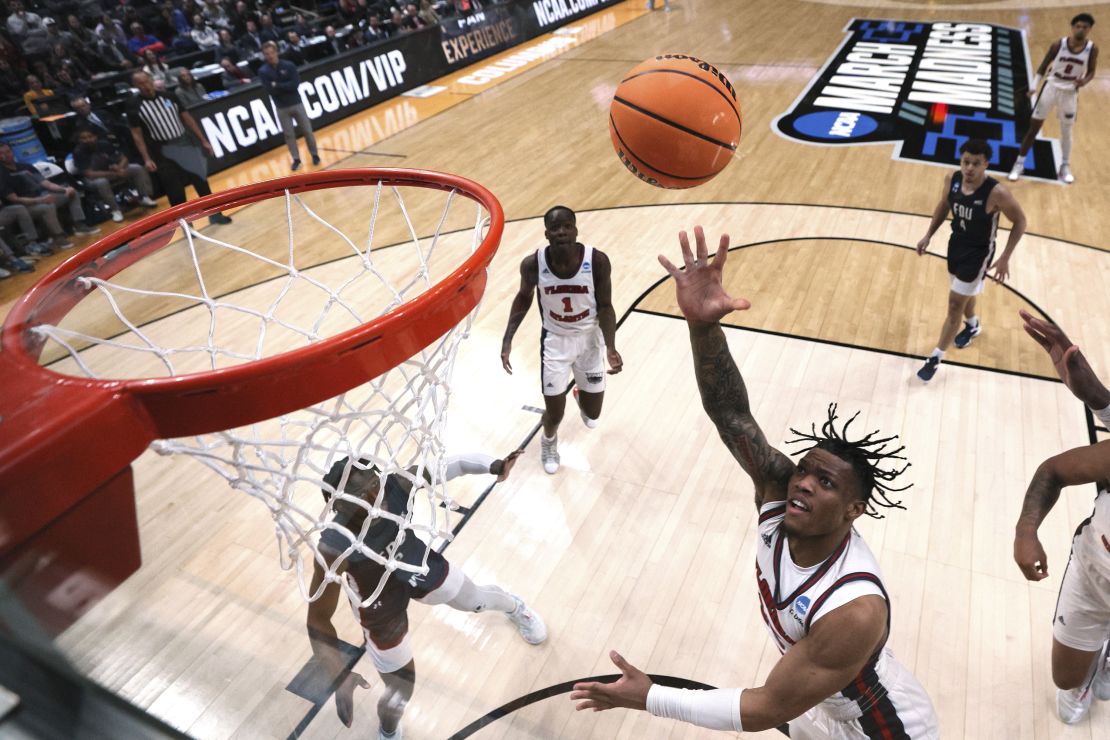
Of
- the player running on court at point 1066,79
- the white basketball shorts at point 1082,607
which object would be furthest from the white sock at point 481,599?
the player running on court at point 1066,79

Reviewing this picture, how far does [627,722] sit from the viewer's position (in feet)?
9.78

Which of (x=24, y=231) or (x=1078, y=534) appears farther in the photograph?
(x=24, y=231)

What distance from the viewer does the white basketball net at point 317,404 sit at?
224 centimetres

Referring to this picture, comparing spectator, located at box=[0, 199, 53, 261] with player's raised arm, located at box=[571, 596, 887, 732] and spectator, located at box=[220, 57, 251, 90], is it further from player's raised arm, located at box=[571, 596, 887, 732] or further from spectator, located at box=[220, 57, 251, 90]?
player's raised arm, located at box=[571, 596, 887, 732]

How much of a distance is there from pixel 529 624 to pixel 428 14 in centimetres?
1253

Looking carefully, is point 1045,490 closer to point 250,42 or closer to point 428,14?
point 250,42

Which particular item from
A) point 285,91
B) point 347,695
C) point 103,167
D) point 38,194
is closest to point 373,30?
point 285,91

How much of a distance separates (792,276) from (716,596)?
3.37 m

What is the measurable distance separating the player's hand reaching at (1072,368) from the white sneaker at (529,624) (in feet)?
7.53

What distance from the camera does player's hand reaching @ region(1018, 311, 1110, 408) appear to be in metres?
2.36

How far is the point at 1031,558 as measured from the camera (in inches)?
93.2

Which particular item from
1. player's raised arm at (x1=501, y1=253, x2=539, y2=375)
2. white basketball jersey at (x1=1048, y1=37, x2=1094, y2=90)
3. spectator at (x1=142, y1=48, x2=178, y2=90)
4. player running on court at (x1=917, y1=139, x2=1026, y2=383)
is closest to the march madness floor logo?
white basketball jersey at (x1=1048, y1=37, x2=1094, y2=90)

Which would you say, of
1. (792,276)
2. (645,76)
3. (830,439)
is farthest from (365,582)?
(792,276)

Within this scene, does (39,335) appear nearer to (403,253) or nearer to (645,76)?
(645,76)
